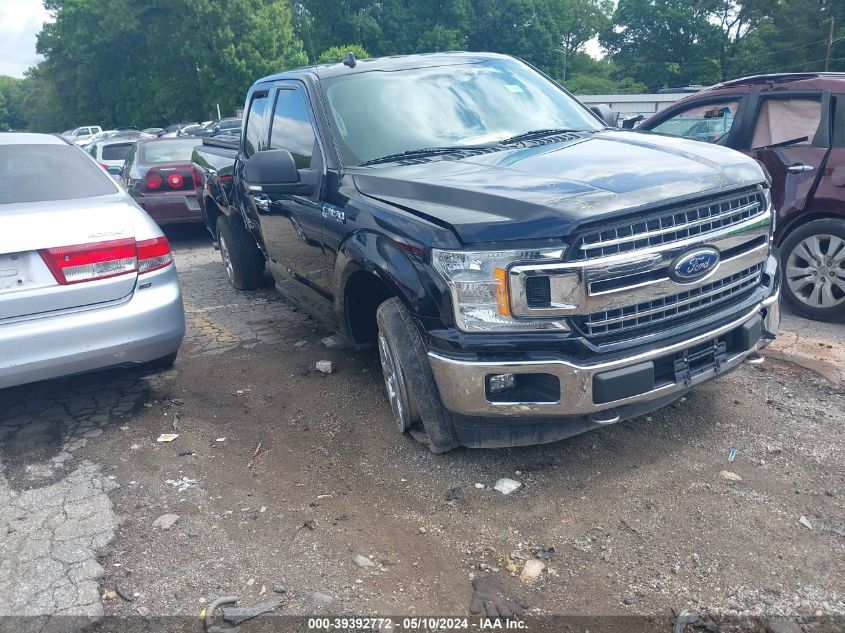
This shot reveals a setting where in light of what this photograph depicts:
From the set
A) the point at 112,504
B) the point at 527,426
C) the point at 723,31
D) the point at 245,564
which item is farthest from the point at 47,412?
the point at 723,31

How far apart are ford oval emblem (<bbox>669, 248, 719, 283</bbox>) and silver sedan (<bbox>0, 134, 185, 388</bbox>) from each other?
2985 millimetres

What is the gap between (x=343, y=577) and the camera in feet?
9.38

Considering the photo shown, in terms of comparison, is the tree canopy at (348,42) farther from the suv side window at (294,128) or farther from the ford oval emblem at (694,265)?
the ford oval emblem at (694,265)

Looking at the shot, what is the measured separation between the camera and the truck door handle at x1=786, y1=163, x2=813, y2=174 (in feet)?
17.6

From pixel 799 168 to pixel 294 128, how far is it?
150 inches

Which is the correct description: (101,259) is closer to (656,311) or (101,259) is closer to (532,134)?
(532,134)

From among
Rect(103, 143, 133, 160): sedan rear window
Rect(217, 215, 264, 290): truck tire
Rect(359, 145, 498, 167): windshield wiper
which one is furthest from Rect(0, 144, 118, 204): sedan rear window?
Rect(103, 143, 133, 160): sedan rear window

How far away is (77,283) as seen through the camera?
13.1 ft

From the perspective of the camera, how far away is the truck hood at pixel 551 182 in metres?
2.98

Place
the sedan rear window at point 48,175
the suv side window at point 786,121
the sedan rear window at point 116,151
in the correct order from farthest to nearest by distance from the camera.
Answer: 1. the sedan rear window at point 116,151
2. the suv side window at point 786,121
3. the sedan rear window at point 48,175

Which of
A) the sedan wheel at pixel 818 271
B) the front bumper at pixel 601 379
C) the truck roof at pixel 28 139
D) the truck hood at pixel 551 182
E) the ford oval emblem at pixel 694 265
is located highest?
the truck roof at pixel 28 139

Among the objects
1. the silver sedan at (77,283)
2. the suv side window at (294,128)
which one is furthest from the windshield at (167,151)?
the silver sedan at (77,283)

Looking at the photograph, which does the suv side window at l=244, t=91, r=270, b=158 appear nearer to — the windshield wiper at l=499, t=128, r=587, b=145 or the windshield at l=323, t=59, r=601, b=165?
the windshield at l=323, t=59, r=601, b=165

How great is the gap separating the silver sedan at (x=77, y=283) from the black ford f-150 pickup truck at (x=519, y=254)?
0.89 meters
